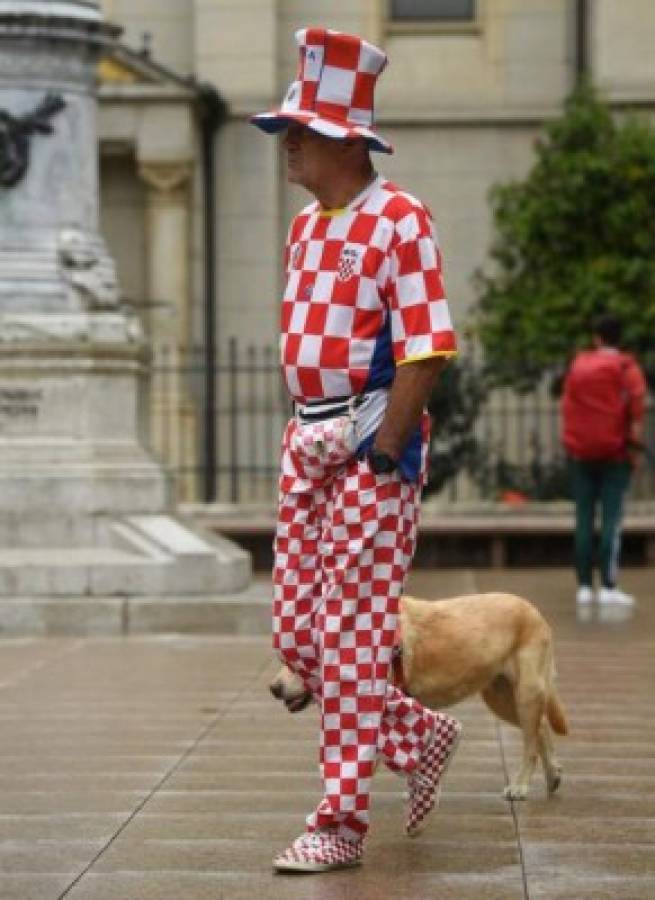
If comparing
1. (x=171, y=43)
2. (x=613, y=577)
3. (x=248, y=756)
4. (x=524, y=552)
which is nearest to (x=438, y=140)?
(x=171, y=43)

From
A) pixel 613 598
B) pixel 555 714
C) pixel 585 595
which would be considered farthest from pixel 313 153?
pixel 585 595

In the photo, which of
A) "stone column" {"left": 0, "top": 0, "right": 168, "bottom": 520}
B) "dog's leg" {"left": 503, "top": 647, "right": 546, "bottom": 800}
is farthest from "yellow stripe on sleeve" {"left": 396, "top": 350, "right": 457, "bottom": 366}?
"stone column" {"left": 0, "top": 0, "right": 168, "bottom": 520}

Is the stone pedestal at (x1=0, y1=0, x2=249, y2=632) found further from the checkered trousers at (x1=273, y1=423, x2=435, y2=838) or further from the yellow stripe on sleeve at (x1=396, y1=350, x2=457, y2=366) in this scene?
the yellow stripe on sleeve at (x1=396, y1=350, x2=457, y2=366)

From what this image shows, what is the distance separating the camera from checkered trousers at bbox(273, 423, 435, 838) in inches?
292

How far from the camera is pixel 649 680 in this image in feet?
41.8

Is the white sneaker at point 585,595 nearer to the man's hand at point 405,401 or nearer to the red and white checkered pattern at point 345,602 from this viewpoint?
the red and white checkered pattern at point 345,602

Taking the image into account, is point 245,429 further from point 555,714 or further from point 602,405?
point 555,714

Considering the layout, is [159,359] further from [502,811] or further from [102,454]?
[502,811]

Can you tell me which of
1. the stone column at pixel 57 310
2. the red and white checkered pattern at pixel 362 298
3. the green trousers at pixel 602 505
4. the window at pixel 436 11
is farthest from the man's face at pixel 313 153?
the window at pixel 436 11

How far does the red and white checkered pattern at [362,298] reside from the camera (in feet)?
24.4

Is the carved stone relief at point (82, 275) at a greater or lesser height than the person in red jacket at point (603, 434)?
greater

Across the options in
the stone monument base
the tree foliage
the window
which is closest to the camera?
the stone monument base

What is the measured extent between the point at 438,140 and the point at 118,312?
Answer: 53.6 ft

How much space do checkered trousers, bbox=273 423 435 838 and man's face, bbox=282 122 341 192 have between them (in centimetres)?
76
